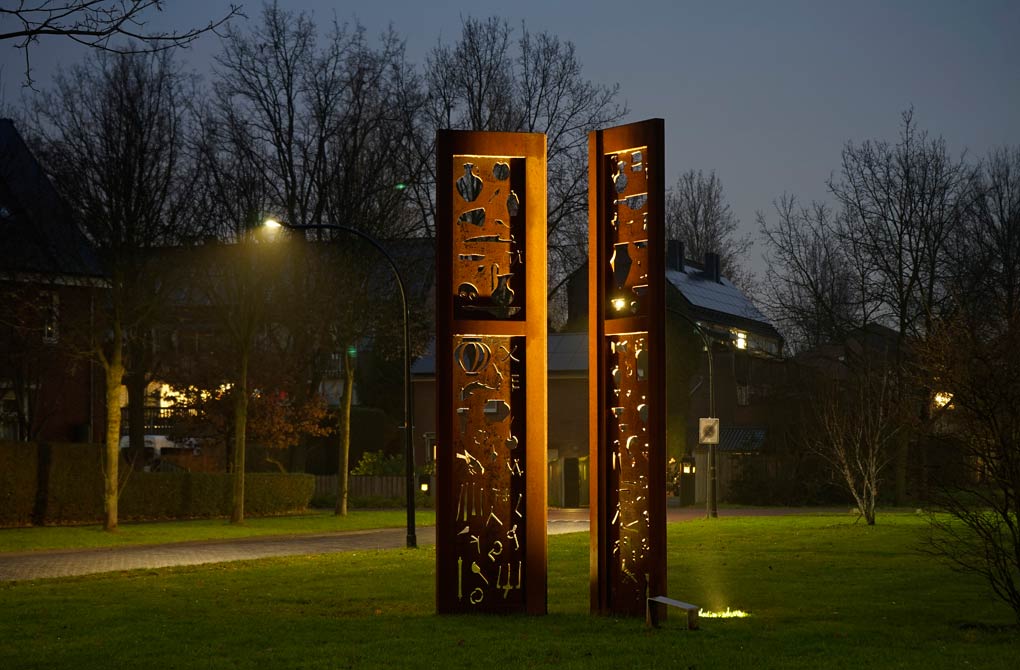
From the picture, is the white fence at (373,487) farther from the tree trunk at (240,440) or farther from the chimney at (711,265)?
the chimney at (711,265)

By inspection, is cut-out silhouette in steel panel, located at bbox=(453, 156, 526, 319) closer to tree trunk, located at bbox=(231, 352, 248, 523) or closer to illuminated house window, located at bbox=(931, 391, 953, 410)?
illuminated house window, located at bbox=(931, 391, 953, 410)

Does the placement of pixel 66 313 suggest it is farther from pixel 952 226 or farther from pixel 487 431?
pixel 952 226

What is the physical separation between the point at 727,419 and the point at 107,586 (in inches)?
1902

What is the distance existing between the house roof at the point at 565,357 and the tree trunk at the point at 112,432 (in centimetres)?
2956

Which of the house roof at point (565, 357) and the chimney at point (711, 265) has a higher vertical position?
the chimney at point (711, 265)

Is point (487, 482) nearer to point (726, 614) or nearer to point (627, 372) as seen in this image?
point (627, 372)

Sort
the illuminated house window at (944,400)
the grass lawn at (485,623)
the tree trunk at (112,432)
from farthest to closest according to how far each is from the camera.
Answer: the tree trunk at (112,432), the illuminated house window at (944,400), the grass lawn at (485,623)

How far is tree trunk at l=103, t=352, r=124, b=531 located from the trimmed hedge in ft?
6.83

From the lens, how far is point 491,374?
46.9ft

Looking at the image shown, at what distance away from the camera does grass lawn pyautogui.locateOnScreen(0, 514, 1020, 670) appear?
35.6 feet

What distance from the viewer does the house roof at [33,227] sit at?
3481 cm

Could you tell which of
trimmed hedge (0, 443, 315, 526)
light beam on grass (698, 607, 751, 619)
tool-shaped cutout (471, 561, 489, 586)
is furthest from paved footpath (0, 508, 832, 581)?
light beam on grass (698, 607, 751, 619)

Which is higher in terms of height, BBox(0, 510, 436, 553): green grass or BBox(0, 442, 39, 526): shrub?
BBox(0, 442, 39, 526): shrub

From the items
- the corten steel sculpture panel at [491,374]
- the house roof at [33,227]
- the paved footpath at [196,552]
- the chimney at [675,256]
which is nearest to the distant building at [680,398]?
the chimney at [675,256]
